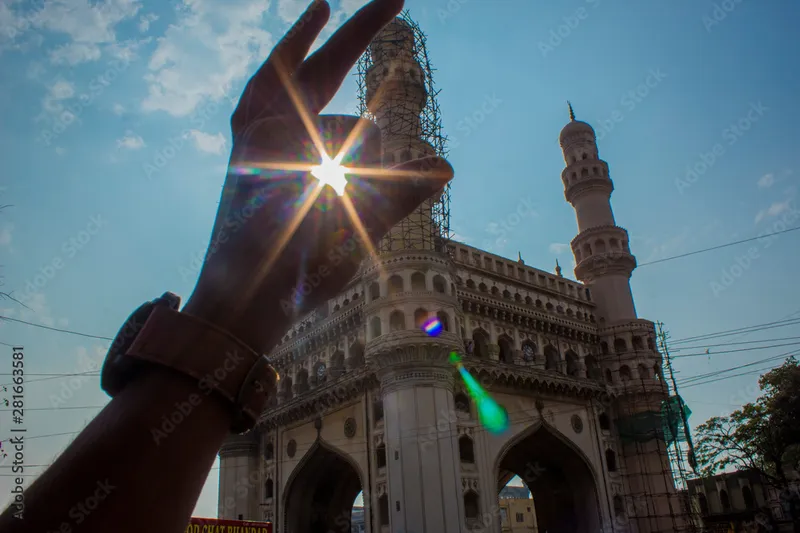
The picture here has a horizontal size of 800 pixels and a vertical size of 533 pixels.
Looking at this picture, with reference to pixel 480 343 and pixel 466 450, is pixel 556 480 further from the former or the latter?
pixel 466 450

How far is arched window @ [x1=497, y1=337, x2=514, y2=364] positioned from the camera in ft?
97.2

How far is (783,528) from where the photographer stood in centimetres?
3922

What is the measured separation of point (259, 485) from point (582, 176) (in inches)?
1027

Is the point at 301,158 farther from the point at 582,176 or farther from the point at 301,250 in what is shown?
the point at 582,176

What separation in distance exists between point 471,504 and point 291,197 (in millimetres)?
23362

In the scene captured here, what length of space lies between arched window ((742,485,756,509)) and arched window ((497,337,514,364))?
1127 inches

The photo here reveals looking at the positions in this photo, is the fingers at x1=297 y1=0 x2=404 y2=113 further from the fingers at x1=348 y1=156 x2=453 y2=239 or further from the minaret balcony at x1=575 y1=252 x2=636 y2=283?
the minaret balcony at x1=575 y1=252 x2=636 y2=283

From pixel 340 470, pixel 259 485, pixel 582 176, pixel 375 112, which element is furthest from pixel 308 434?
pixel 582 176

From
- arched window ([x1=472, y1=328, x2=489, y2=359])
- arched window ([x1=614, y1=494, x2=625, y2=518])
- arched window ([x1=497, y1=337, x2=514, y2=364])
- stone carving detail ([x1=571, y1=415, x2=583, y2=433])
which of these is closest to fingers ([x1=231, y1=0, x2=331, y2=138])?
arched window ([x1=472, y1=328, x2=489, y2=359])

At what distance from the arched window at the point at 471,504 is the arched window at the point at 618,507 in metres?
9.26

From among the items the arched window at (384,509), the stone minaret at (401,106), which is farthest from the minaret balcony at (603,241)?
the arched window at (384,509)

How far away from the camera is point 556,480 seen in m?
31.5

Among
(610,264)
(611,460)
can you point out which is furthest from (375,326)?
(610,264)

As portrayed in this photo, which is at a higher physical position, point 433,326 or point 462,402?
point 433,326
